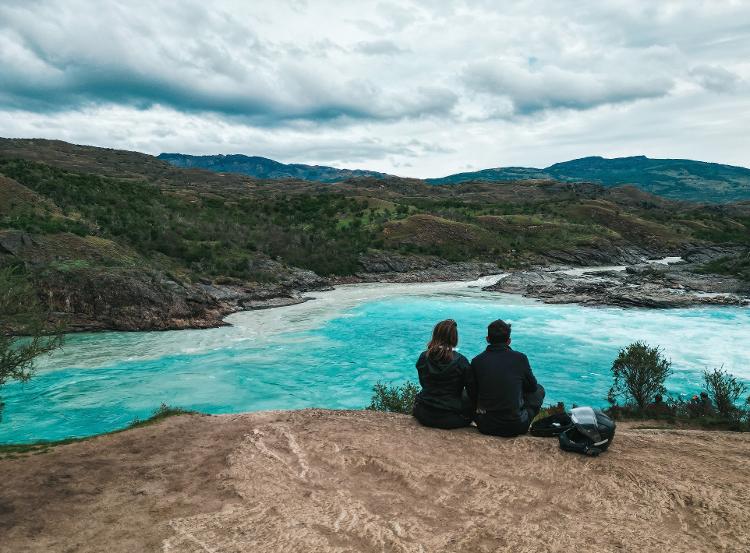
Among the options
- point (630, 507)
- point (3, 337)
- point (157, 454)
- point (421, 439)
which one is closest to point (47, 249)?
point (3, 337)

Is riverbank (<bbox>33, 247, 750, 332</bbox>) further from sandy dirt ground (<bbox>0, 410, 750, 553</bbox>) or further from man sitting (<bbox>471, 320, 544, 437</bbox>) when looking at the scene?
man sitting (<bbox>471, 320, 544, 437</bbox>)

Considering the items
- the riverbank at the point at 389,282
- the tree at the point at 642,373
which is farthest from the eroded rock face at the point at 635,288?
the tree at the point at 642,373

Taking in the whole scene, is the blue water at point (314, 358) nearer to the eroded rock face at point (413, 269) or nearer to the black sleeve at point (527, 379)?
the black sleeve at point (527, 379)

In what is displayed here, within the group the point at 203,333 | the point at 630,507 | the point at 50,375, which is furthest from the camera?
the point at 203,333

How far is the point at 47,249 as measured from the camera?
33156 mm

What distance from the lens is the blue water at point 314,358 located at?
2119 cm

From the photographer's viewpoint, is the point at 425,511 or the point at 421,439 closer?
the point at 425,511

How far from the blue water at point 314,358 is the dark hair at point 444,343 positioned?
14661mm

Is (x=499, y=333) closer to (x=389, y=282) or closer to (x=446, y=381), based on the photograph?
(x=446, y=381)

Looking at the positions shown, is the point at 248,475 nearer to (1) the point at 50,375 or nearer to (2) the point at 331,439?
(2) the point at 331,439

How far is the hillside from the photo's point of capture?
107 feet

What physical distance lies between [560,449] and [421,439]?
2196mm

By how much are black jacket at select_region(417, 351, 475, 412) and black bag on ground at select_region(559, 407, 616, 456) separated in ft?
5.26

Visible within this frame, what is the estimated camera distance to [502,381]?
24.9ft
